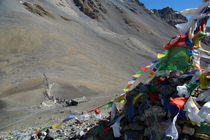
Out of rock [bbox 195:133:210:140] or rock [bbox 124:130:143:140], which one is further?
rock [bbox 124:130:143:140]

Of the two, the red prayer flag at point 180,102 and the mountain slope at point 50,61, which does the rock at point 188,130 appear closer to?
the red prayer flag at point 180,102

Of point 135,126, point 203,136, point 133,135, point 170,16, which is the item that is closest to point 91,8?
point 170,16

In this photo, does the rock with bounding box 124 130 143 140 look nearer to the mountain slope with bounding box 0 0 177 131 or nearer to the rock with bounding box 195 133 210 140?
the rock with bounding box 195 133 210 140

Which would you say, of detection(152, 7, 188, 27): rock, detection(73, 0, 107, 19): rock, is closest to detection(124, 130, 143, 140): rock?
detection(73, 0, 107, 19): rock

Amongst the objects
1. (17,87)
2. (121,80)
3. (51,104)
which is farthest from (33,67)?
(121,80)

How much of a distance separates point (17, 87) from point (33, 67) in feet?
14.1

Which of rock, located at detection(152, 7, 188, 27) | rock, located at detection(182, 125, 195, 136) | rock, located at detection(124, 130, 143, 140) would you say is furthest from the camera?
rock, located at detection(152, 7, 188, 27)

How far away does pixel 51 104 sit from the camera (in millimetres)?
12781

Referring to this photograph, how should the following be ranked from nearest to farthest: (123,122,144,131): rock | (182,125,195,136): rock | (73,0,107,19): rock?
(182,125,195,136): rock → (123,122,144,131): rock → (73,0,107,19): rock

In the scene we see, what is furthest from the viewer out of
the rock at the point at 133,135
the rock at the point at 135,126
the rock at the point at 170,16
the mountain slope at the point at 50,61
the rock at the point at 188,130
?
the rock at the point at 170,16

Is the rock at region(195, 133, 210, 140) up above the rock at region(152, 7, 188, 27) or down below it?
below

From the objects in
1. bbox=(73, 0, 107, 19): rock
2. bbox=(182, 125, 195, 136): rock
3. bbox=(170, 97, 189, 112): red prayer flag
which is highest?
bbox=(73, 0, 107, 19): rock

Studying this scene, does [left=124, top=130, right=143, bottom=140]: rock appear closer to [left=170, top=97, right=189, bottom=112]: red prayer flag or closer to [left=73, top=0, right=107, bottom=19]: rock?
[left=170, top=97, right=189, bottom=112]: red prayer flag

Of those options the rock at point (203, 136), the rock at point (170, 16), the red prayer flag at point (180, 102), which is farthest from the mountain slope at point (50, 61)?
the rock at point (170, 16)
